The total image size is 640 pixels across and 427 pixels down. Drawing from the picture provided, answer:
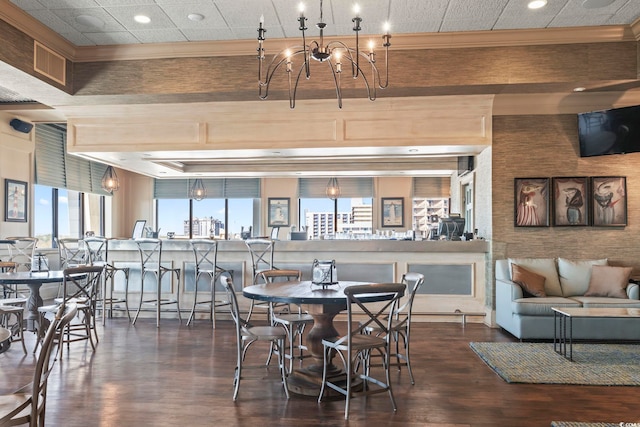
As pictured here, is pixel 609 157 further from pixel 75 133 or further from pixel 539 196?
pixel 75 133

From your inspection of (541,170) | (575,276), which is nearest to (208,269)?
(541,170)

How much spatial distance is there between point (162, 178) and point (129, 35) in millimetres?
6612

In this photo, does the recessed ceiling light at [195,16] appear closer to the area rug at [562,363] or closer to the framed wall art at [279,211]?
the area rug at [562,363]

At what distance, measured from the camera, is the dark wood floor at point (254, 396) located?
128 inches

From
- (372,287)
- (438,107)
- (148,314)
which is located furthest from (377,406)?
(148,314)

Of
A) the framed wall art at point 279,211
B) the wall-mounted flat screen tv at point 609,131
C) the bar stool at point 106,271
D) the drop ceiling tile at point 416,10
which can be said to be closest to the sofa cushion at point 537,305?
the wall-mounted flat screen tv at point 609,131

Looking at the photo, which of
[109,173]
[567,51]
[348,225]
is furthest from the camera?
[348,225]

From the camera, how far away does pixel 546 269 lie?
6250 millimetres

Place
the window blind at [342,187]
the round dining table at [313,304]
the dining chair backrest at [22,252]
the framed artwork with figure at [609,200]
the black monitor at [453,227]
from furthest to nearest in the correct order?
the window blind at [342,187]
the dining chair backrest at [22,252]
the black monitor at [453,227]
the framed artwork with figure at [609,200]
the round dining table at [313,304]

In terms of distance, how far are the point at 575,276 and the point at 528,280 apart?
0.74 m

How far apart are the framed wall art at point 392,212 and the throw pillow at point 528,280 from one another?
17.0 feet

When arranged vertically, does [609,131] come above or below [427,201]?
above

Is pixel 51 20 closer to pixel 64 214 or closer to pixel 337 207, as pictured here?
pixel 64 214

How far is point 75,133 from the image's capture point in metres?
6.87
